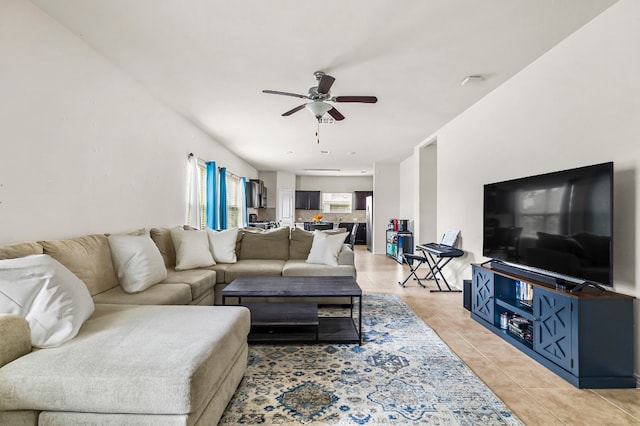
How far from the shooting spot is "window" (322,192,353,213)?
1264 cm

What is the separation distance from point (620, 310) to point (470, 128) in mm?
3030

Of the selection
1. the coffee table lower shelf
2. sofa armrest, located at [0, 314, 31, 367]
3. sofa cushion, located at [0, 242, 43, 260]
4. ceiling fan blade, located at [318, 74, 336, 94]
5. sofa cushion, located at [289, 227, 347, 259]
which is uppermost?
ceiling fan blade, located at [318, 74, 336, 94]

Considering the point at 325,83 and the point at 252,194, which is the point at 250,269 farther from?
the point at 252,194

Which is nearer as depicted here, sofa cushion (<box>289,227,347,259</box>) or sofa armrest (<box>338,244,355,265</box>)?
sofa armrest (<box>338,244,355,265</box>)

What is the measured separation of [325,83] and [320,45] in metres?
0.34

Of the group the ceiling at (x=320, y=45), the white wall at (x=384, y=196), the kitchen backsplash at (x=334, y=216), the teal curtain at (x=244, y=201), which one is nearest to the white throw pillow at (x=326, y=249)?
the ceiling at (x=320, y=45)

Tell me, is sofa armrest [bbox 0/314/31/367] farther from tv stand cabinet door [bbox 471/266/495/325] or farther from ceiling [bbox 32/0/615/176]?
tv stand cabinet door [bbox 471/266/495/325]

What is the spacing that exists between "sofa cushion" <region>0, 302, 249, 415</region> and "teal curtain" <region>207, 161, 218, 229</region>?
4580mm

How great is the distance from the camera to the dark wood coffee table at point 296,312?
2.90 meters

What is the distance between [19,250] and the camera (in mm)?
2123

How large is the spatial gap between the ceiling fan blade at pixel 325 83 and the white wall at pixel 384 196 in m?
6.26

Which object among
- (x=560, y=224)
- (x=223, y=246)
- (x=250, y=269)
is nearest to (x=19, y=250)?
(x=250, y=269)

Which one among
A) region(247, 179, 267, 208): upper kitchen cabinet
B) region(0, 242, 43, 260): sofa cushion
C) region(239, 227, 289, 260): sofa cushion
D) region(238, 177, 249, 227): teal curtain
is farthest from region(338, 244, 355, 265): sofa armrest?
region(247, 179, 267, 208): upper kitchen cabinet

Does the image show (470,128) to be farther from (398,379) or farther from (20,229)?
(20,229)
